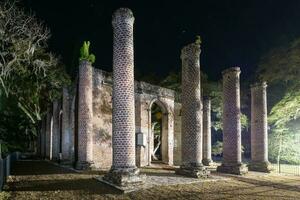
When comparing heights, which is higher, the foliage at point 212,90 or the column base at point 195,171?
the foliage at point 212,90

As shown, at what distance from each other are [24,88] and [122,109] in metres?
16.5

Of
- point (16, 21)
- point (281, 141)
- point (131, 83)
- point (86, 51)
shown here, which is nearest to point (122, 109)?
point (131, 83)

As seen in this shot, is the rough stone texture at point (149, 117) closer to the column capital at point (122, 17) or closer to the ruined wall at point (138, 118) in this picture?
the ruined wall at point (138, 118)

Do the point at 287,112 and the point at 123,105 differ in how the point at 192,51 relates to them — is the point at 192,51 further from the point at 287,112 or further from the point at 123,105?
the point at 287,112

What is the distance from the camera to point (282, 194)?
10008mm

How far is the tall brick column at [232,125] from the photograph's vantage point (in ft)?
51.2

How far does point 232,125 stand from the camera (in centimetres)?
1588

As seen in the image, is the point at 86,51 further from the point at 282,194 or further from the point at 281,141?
the point at 281,141

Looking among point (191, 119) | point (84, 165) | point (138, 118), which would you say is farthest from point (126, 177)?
point (138, 118)

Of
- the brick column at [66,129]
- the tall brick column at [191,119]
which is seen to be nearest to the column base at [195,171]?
the tall brick column at [191,119]

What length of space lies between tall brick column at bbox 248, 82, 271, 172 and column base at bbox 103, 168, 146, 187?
10472 millimetres

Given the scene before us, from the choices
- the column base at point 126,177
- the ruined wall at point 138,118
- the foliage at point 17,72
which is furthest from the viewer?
the ruined wall at point 138,118

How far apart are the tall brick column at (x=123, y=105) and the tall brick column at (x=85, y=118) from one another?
5171 millimetres

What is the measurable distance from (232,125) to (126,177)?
7.99m
